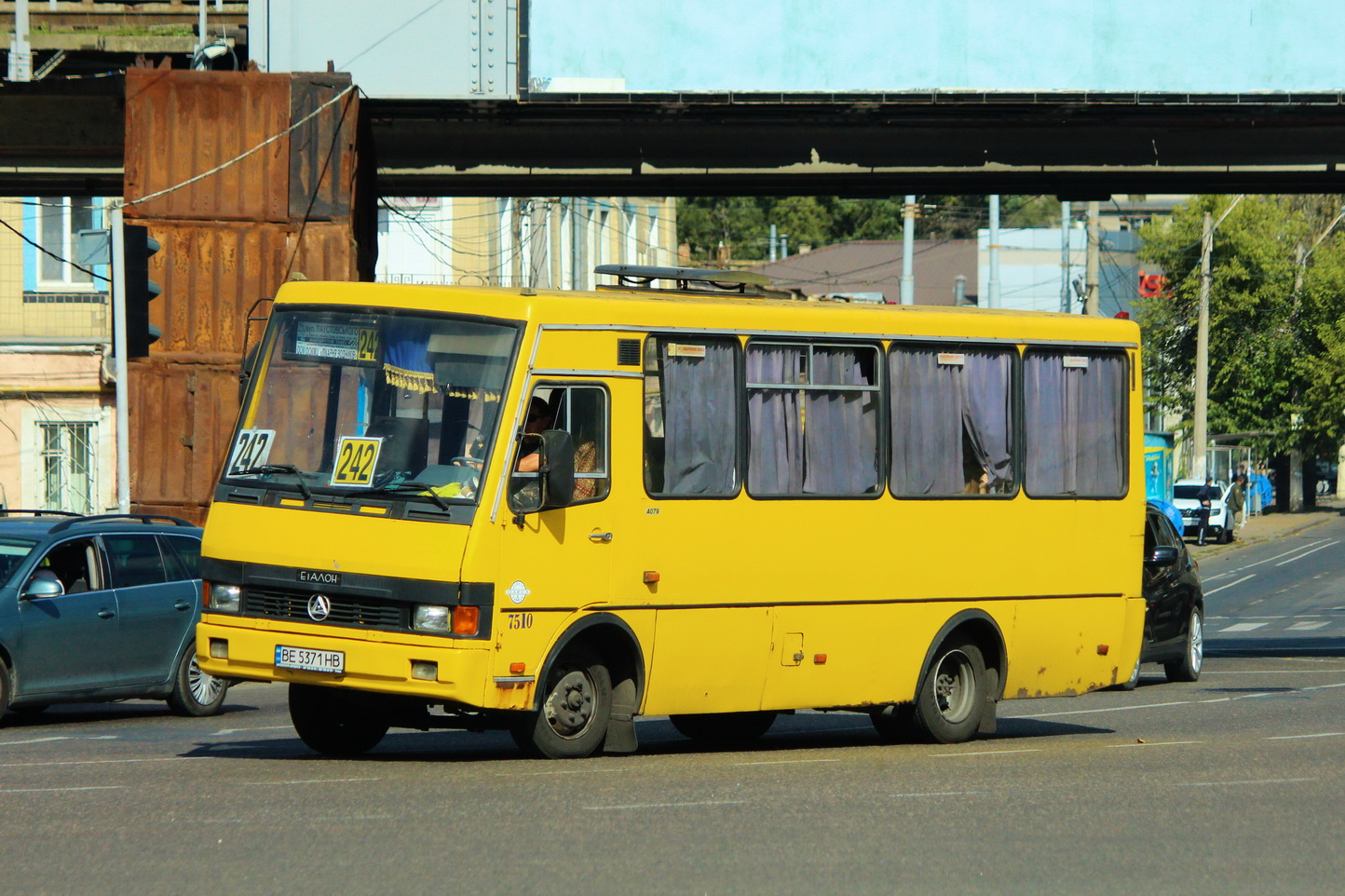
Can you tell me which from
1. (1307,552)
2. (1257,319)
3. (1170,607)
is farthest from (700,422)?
(1257,319)

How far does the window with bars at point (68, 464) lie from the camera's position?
35.2 metres

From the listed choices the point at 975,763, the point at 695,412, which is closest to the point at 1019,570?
the point at 975,763

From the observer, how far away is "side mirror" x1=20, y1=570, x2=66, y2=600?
1438 centimetres

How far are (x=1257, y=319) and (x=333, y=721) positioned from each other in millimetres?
63124

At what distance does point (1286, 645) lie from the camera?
1062 inches

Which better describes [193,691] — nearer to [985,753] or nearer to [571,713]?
[571,713]

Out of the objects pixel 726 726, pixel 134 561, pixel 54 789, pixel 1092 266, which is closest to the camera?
pixel 54 789

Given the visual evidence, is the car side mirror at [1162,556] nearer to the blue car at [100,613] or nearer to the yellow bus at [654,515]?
the yellow bus at [654,515]

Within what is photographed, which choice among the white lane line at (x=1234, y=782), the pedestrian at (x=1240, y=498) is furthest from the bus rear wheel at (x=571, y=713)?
the pedestrian at (x=1240, y=498)

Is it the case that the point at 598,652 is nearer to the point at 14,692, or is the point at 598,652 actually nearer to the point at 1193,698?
the point at 14,692

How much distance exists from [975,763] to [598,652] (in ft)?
7.94

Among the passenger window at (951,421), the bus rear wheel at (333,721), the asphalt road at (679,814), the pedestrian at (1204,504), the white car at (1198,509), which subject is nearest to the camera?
the asphalt road at (679,814)

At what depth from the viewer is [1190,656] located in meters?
20.7

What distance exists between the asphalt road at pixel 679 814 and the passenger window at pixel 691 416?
1.68m
